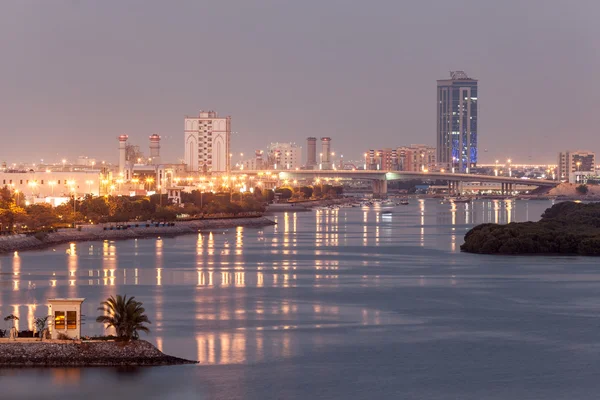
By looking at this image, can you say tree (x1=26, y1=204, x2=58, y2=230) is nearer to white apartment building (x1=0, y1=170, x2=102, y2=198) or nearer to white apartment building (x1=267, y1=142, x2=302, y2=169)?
white apartment building (x1=0, y1=170, x2=102, y2=198)

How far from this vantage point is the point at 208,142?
414 ft

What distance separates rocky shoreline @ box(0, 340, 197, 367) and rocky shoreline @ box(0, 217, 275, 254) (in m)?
22.5

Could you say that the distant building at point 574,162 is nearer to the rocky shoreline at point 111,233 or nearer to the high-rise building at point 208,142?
the high-rise building at point 208,142

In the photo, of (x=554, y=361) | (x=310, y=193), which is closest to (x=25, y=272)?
(x=554, y=361)

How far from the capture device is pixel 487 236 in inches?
1622

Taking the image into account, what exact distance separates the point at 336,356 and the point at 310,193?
314 feet

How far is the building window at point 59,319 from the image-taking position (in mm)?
17016

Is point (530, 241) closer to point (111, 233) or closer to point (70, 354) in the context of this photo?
point (111, 233)

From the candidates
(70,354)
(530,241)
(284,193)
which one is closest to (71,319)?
(70,354)

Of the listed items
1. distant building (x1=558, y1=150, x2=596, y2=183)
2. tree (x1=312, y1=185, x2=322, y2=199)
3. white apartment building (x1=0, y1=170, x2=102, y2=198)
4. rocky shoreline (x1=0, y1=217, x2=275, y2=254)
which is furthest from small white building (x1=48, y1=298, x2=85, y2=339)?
distant building (x1=558, y1=150, x2=596, y2=183)

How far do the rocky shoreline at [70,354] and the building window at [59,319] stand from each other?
0.31 m

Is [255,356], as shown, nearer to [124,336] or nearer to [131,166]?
[124,336]

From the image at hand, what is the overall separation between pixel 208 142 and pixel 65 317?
360ft

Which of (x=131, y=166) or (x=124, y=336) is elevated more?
(x=131, y=166)
